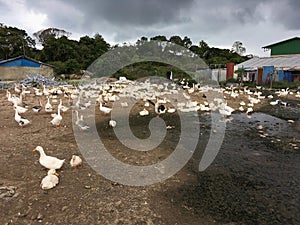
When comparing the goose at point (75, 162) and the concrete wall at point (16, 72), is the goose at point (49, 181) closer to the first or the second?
the goose at point (75, 162)

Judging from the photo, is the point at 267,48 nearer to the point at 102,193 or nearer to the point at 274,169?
the point at 274,169

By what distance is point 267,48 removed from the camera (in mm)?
46156

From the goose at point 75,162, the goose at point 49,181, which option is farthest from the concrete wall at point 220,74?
the goose at point 49,181

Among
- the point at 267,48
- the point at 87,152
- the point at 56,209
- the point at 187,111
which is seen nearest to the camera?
the point at 56,209

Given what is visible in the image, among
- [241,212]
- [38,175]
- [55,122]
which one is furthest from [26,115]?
[241,212]

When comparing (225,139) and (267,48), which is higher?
(267,48)

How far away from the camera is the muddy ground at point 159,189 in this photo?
12.9 ft

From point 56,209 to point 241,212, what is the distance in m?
3.20

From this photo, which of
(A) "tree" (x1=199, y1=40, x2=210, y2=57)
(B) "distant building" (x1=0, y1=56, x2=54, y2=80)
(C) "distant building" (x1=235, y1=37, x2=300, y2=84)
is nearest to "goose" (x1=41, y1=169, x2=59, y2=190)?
(B) "distant building" (x1=0, y1=56, x2=54, y2=80)

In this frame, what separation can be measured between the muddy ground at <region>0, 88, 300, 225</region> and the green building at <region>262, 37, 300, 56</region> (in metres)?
41.2

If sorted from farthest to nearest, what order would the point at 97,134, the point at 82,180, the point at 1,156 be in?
the point at 97,134 → the point at 1,156 → the point at 82,180

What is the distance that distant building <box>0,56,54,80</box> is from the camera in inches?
1170

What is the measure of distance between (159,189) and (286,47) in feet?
154

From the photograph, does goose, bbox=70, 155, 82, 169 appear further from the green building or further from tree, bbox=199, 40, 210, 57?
tree, bbox=199, 40, 210, 57
